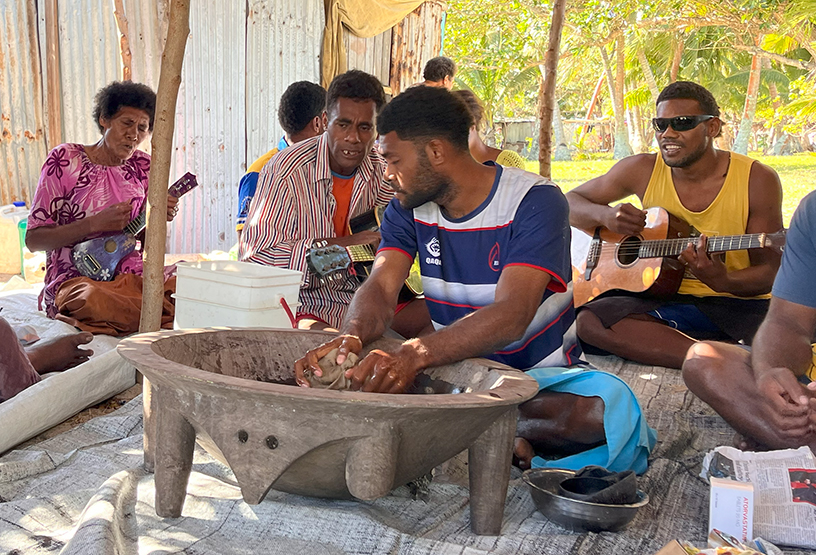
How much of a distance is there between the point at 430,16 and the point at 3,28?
4.30 meters

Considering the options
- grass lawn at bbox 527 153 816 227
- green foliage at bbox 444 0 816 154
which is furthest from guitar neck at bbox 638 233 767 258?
grass lawn at bbox 527 153 816 227

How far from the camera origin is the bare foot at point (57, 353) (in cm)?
357

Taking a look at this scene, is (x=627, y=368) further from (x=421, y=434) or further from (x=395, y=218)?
(x=421, y=434)

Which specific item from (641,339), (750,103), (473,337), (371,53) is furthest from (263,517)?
(750,103)

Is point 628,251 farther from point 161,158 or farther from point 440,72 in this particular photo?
point 161,158

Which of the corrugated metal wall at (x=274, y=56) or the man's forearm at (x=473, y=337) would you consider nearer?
the man's forearm at (x=473, y=337)

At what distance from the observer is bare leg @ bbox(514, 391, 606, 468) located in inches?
106

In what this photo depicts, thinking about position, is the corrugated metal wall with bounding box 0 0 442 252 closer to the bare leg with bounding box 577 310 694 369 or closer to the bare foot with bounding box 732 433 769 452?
the bare leg with bounding box 577 310 694 369

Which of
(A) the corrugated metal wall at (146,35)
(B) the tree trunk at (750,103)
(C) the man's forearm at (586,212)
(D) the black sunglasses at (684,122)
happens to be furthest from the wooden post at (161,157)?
(B) the tree trunk at (750,103)

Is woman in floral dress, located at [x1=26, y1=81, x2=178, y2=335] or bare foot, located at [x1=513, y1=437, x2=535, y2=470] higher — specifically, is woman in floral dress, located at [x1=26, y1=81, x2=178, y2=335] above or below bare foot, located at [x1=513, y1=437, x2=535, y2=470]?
above

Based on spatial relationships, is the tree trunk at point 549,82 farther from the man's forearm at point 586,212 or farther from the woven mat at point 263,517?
the woven mat at point 263,517

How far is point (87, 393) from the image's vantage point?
352 centimetres

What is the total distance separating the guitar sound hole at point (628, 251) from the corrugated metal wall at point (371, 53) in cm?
401

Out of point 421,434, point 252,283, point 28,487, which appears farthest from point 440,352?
point 28,487
